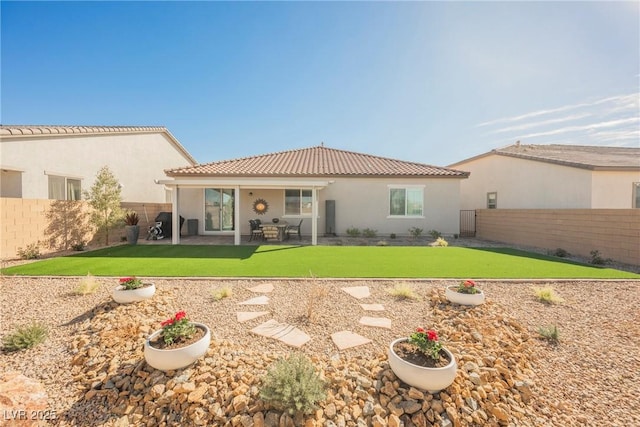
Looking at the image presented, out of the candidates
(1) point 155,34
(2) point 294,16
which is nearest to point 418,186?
(2) point 294,16

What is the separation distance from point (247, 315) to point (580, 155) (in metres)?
21.1

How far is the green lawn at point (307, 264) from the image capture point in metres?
6.70

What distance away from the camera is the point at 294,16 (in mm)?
9844

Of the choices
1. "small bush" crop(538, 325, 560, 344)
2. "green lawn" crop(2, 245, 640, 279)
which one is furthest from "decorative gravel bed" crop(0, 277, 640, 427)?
"green lawn" crop(2, 245, 640, 279)

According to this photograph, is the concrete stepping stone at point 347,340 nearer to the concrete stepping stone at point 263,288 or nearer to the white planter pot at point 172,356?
the white planter pot at point 172,356

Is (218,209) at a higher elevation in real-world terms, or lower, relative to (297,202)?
lower

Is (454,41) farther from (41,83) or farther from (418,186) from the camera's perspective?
(41,83)

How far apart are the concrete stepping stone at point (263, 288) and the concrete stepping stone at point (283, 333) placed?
52.0 inches

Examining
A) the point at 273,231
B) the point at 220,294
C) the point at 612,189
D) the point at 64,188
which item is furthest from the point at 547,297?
the point at 64,188

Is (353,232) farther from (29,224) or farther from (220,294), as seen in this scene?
(29,224)

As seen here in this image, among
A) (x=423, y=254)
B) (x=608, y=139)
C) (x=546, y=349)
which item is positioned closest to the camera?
(x=546, y=349)

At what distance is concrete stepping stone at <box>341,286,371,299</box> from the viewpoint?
5379mm

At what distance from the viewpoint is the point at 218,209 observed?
47.0 ft

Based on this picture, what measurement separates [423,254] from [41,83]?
1817cm
